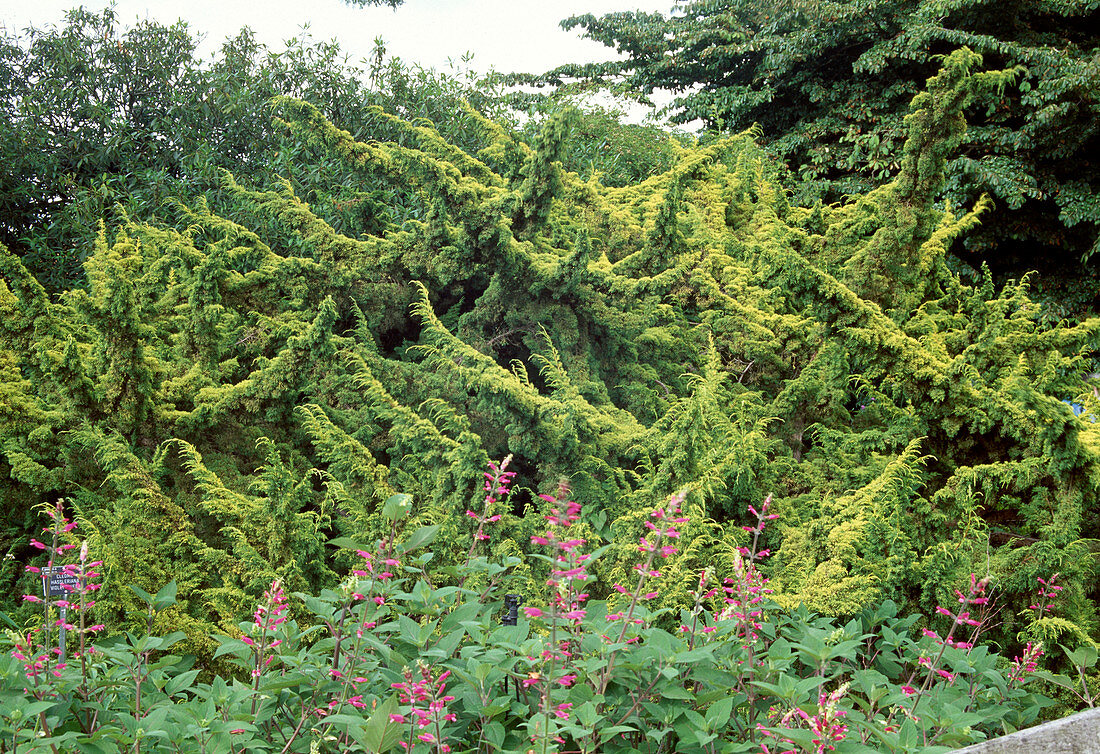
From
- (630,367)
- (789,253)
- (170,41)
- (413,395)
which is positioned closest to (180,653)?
(413,395)

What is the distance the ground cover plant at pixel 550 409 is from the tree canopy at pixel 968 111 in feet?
17.2

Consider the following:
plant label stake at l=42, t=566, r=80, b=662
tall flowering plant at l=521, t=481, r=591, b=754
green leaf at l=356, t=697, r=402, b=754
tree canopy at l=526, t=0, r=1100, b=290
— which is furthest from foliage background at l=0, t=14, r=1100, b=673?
tree canopy at l=526, t=0, r=1100, b=290

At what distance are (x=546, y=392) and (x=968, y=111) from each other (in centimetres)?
821

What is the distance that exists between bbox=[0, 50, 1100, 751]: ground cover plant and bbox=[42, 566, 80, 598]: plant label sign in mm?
614

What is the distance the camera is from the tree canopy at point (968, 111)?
8.60 m

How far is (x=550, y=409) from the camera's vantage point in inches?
117

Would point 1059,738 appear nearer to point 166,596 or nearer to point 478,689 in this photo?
point 478,689

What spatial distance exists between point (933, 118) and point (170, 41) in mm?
6605

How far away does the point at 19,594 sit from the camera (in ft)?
10.7

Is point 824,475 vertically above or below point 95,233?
below

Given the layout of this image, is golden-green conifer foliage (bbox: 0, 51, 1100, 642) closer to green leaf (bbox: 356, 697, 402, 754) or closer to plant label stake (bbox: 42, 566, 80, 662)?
plant label stake (bbox: 42, 566, 80, 662)

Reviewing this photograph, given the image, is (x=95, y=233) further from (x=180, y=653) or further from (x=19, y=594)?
(x=180, y=653)

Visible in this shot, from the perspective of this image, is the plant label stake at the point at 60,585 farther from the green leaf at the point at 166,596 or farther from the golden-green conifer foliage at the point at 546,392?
the golden-green conifer foliage at the point at 546,392

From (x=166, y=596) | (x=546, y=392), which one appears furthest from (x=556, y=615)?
(x=546, y=392)
